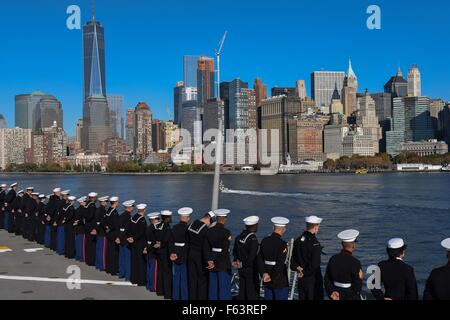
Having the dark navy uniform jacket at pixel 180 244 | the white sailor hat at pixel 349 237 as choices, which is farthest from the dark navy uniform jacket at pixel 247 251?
the white sailor hat at pixel 349 237

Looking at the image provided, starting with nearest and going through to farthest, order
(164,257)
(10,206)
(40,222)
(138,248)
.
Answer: (164,257) < (138,248) < (40,222) < (10,206)

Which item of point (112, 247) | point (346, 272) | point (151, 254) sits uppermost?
point (346, 272)

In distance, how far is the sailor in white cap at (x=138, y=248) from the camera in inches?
480

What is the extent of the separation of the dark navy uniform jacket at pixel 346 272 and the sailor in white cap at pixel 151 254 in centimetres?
440

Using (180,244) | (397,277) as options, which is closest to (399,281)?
(397,277)

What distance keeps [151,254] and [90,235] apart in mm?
3159

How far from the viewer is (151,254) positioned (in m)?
11.8

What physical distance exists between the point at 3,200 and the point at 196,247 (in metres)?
14.0

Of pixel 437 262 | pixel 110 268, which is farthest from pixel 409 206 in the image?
pixel 110 268

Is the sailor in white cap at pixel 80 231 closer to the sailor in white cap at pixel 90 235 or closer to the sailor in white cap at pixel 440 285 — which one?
the sailor in white cap at pixel 90 235

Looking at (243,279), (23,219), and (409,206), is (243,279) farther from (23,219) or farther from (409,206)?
(409,206)

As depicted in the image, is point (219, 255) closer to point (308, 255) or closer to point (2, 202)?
point (308, 255)

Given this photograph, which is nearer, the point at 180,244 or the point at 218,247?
the point at 218,247
